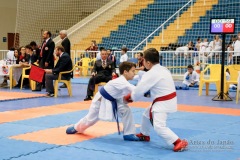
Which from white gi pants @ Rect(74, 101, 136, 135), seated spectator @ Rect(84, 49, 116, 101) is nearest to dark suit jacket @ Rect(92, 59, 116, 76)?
seated spectator @ Rect(84, 49, 116, 101)

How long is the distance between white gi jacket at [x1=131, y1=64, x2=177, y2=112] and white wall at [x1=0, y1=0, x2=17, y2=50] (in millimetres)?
22115

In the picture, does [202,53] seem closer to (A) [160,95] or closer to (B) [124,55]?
(B) [124,55]

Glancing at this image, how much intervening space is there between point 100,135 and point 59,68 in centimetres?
527

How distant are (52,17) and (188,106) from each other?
17533 mm

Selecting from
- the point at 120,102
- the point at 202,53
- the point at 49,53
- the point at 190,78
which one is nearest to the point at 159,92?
the point at 120,102

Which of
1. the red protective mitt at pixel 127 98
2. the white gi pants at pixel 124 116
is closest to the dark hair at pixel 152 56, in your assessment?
the red protective mitt at pixel 127 98

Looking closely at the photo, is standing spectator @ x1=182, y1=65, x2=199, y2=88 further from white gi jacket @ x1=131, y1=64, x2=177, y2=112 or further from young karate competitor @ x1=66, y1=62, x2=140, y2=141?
white gi jacket @ x1=131, y1=64, x2=177, y2=112

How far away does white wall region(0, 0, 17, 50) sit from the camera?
26.1 metres

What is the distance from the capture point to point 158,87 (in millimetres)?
5465

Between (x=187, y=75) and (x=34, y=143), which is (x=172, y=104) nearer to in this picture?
(x=34, y=143)

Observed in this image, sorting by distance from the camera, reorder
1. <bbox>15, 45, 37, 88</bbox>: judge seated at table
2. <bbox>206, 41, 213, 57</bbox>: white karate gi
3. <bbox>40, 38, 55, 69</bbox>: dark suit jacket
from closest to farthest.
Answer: <bbox>40, 38, 55, 69</bbox>: dark suit jacket < <bbox>15, 45, 37, 88</bbox>: judge seated at table < <bbox>206, 41, 213, 57</bbox>: white karate gi

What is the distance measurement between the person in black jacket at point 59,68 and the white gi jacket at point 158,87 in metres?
6.06

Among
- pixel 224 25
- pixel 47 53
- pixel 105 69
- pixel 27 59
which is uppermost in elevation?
pixel 224 25

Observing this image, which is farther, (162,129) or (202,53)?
(202,53)
